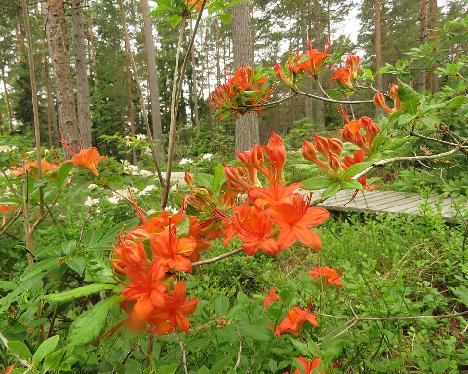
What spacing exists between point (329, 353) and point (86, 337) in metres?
0.79

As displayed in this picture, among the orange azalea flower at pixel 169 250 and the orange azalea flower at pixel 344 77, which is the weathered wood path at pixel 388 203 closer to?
the orange azalea flower at pixel 344 77

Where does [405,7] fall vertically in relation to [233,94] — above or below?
above

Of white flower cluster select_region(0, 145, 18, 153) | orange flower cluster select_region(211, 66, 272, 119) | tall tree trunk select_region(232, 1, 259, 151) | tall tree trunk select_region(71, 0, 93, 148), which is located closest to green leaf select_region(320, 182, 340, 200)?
orange flower cluster select_region(211, 66, 272, 119)

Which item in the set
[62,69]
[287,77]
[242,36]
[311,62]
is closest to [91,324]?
[287,77]

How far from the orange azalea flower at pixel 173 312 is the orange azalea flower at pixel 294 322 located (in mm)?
686

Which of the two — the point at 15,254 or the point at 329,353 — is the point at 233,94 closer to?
the point at 329,353

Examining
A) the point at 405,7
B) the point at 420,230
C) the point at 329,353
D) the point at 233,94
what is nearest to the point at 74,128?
the point at 233,94

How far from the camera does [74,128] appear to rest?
4828 millimetres

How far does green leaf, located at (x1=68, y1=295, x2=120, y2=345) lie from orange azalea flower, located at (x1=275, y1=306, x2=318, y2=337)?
2.78 feet

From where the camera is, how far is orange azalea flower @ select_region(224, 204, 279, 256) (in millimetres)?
663

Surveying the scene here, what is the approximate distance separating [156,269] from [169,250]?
0.14 ft

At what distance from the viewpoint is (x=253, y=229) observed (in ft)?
2.29

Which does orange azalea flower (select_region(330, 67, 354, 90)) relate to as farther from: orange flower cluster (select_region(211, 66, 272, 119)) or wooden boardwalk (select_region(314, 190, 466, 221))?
wooden boardwalk (select_region(314, 190, 466, 221))

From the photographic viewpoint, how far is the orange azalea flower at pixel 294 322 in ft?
4.49
